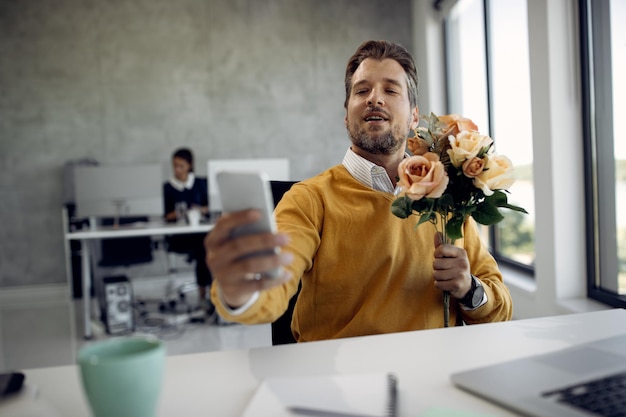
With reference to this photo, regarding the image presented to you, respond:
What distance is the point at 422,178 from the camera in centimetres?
112

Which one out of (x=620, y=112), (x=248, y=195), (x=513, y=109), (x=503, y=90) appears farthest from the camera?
(x=503, y=90)

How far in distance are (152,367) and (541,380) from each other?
1.84 ft

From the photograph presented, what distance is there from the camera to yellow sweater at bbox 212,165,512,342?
1.33m

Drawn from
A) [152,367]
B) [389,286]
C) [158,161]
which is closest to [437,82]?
[158,161]

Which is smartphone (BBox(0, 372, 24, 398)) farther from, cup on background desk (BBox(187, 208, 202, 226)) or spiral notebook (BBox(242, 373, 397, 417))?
cup on background desk (BBox(187, 208, 202, 226))

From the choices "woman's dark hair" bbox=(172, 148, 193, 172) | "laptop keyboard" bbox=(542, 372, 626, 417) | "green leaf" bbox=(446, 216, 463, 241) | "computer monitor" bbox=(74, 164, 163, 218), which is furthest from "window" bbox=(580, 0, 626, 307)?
"woman's dark hair" bbox=(172, 148, 193, 172)

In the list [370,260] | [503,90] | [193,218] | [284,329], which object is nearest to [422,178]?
[370,260]

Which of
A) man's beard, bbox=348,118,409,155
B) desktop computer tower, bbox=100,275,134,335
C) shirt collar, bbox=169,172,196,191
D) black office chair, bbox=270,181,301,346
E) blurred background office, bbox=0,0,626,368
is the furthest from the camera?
shirt collar, bbox=169,172,196,191

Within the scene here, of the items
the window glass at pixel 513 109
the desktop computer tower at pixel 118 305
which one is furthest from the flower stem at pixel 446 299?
the desktop computer tower at pixel 118 305

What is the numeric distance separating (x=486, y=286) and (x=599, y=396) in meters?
0.64

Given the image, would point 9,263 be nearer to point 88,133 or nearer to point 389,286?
point 88,133

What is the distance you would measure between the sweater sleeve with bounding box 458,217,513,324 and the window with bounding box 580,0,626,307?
71.5 inches

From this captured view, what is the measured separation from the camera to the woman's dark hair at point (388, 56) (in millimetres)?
1606

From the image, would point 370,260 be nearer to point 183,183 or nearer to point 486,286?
point 486,286
